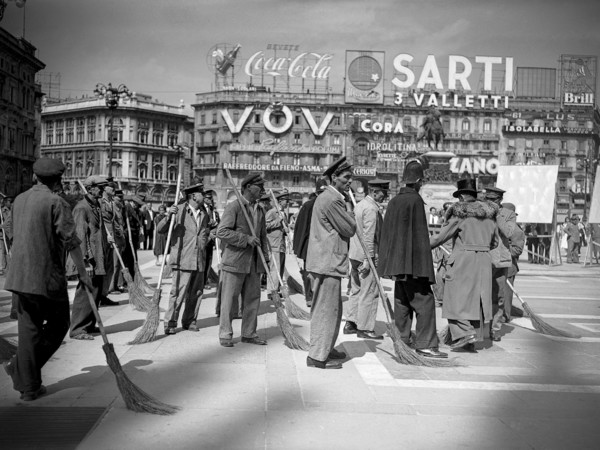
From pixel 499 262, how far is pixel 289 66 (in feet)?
249

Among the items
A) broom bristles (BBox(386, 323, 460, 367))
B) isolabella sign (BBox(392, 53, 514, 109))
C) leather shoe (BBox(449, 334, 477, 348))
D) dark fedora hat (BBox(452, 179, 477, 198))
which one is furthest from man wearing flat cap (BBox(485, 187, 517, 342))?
isolabella sign (BBox(392, 53, 514, 109))

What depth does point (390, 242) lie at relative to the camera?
7023 millimetres

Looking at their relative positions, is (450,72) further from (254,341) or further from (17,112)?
(254,341)

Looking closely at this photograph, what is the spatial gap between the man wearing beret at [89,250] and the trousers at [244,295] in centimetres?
145

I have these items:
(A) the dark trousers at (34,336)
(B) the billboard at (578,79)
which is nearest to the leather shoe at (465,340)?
(A) the dark trousers at (34,336)

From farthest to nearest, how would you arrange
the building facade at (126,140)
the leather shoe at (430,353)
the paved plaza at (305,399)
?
the building facade at (126,140) < the leather shoe at (430,353) < the paved plaza at (305,399)

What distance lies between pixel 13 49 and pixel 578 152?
74738 millimetres

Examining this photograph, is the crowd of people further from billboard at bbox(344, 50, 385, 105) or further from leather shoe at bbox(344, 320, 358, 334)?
billboard at bbox(344, 50, 385, 105)

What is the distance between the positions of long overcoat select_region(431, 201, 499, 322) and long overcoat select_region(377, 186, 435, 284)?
33 cm

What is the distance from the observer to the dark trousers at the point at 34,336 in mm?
4914

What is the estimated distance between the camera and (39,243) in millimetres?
4969

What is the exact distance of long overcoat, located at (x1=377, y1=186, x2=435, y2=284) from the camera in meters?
6.79

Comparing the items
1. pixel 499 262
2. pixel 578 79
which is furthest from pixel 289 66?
pixel 499 262

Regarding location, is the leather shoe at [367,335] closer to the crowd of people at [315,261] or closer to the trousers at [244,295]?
the crowd of people at [315,261]
